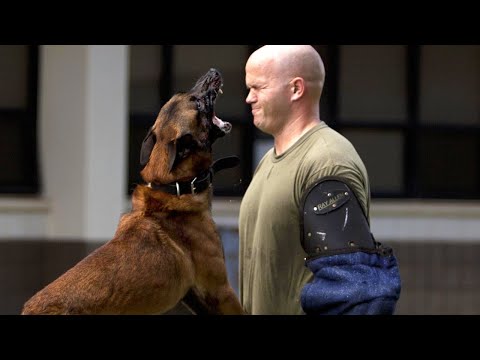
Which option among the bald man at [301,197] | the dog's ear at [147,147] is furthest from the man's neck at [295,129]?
the dog's ear at [147,147]

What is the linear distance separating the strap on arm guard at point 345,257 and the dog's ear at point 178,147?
0.28m

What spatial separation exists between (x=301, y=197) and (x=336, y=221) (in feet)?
0.49

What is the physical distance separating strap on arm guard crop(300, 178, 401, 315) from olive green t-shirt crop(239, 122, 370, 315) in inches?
2.1

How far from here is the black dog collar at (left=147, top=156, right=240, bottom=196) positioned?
8.89ft

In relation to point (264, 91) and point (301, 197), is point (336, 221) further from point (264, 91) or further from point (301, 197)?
point (264, 91)

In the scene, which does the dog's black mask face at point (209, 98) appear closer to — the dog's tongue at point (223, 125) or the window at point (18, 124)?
the dog's tongue at point (223, 125)

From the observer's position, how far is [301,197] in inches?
107

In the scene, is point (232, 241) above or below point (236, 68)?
below

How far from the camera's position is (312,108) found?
109 inches

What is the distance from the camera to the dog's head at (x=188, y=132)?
2.70 m

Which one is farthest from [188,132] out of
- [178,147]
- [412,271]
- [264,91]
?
[412,271]
